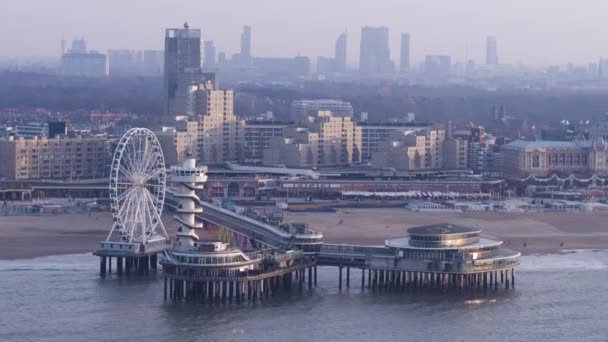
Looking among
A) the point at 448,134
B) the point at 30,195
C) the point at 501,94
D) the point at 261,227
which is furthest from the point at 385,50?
the point at 261,227

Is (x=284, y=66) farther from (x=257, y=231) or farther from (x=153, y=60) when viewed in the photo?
(x=257, y=231)

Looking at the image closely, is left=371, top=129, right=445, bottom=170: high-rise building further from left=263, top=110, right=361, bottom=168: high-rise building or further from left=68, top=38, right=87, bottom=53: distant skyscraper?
left=68, top=38, right=87, bottom=53: distant skyscraper

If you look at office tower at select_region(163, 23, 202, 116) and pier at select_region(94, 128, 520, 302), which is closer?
pier at select_region(94, 128, 520, 302)

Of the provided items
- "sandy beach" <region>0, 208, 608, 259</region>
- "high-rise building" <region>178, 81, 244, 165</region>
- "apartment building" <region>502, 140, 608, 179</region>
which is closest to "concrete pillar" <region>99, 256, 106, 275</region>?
"sandy beach" <region>0, 208, 608, 259</region>

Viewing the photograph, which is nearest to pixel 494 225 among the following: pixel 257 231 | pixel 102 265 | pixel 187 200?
pixel 257 231

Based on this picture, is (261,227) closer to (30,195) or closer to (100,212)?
(100,212)

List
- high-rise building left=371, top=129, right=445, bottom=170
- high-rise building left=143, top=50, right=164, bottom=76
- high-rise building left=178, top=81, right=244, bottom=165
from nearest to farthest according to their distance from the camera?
high-rise building left=371, top=129, right=445, bottom=170, high-rise building left=178, top=81, right=244, bottom=165, high-rise building left=143, top=50, right=164, bottom=76
